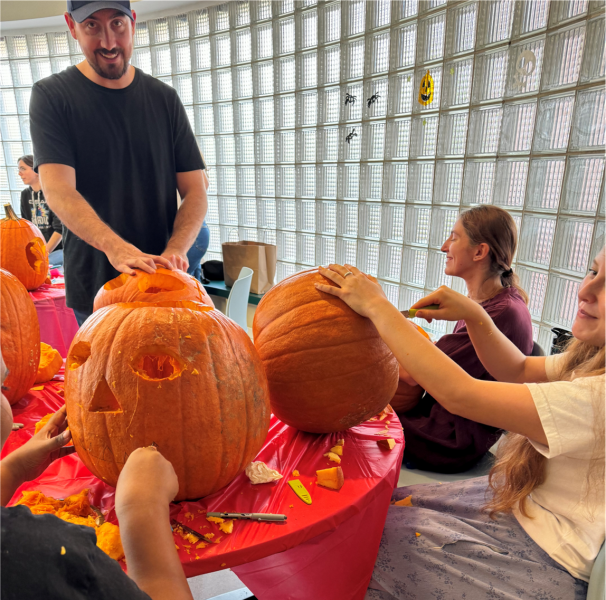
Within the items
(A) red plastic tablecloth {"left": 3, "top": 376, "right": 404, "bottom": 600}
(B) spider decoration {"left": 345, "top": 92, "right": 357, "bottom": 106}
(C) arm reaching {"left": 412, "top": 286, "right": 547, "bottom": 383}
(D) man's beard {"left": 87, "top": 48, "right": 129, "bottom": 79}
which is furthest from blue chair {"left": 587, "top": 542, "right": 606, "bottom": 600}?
(B) spider decoration {"left": 345, "top": 92, "right": 357, "bottom": 106}

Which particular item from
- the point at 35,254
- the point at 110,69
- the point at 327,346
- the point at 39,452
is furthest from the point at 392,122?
the point at 39,452

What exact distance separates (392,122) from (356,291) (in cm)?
245

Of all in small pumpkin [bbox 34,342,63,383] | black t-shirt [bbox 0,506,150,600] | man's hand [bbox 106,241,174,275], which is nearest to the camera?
black t-shirt [bbox 0,506,150,600]

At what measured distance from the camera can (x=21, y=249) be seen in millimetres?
2260

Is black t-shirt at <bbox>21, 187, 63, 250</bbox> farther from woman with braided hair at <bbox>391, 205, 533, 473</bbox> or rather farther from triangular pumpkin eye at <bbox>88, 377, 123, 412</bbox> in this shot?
triangular pumpkin eye at <bbox>88, 377, 123, 412</bbox>

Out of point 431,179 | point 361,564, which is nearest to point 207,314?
point 361,564

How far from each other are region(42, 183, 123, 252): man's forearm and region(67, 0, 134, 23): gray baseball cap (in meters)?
0.58

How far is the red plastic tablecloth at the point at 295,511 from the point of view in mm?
724

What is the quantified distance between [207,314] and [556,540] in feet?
2.88

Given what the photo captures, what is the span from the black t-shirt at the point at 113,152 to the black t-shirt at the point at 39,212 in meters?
2.28

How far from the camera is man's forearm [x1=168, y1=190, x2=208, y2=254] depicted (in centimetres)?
169

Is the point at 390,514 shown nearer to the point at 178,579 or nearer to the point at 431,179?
the point at 178,579

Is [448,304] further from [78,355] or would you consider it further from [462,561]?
[78,355]

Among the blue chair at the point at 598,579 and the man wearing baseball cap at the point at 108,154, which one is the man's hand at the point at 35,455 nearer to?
the man wearing baseball cap at the point at 108,154
